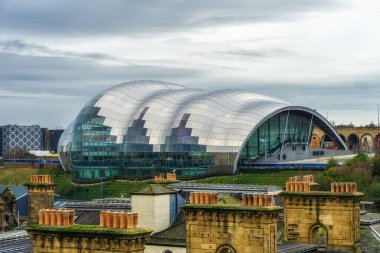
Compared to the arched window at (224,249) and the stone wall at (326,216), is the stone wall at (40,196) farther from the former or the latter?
the arched window at (224,249)

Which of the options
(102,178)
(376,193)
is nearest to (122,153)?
(102,178)

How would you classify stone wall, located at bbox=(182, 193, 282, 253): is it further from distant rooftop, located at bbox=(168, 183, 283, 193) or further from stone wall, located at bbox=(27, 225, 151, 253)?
distant rooftop, located at bbox=(168, 183, 283, 193)

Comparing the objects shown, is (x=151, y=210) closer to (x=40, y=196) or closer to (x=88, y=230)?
(x=40, y=196)

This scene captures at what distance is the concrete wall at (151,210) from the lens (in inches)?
1711

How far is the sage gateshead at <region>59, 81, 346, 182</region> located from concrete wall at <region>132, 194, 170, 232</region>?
92.2 metres

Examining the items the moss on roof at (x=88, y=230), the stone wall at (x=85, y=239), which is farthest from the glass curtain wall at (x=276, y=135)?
the moss on roof at (x=88, y=230)

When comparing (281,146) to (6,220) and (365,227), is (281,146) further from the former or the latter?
(365,227)

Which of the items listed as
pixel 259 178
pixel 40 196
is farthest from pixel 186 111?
pixel 40 196

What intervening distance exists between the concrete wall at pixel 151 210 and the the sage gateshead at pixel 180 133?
92212mm

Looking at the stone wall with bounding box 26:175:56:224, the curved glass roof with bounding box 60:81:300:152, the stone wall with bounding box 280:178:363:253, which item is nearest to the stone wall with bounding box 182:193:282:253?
the stone wall with bounding box 280:178:363:253

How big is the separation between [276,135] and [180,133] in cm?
2064

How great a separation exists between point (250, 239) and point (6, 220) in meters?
35.9

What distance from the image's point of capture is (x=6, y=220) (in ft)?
194

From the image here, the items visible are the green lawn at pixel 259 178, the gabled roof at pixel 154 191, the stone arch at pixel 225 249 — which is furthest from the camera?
the green lawn at pixel 259 178
